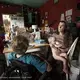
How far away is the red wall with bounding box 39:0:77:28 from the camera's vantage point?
81cm

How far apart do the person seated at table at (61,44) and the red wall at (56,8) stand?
5cm

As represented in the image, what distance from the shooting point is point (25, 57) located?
0.68 meters

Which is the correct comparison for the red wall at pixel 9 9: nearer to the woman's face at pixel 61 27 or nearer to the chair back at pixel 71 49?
the woman's face at pixel 61 27

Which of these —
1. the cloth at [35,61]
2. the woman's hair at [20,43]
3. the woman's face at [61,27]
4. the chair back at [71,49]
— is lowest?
the cloth at [35,61]

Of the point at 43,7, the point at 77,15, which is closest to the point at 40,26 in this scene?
the point at 43,7

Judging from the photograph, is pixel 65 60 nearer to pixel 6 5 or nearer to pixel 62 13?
pixel 62 13

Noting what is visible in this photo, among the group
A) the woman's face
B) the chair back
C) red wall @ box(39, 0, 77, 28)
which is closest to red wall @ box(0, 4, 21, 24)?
red wall @ box(39, 0, 77, 28)

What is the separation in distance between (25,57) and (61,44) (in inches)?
8.6

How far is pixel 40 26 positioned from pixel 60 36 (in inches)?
6.7

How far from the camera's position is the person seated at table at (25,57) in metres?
0.67

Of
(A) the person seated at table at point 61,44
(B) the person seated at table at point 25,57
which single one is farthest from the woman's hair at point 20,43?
(A) the person seated at table at point 61,44

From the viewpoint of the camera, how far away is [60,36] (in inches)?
30.1

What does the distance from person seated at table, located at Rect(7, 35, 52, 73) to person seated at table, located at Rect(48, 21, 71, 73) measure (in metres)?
0.09

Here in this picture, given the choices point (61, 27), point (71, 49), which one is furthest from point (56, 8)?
point (71, 49)
